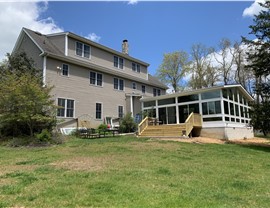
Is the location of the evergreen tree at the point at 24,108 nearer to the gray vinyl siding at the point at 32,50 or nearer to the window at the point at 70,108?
the window at the point at 70,108

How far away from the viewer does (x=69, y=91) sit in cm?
1853

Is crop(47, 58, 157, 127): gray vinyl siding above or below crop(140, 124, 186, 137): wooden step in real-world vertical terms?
above

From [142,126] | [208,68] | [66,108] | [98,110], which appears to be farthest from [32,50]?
[208,68]

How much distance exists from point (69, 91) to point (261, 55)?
550 inches

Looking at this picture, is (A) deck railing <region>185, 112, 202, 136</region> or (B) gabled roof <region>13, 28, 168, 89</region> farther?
(B) gabled roof <region>13, 28, 168, 89</region>

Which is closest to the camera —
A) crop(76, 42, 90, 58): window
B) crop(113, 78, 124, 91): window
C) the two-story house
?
the two-story house

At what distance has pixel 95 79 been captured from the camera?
21.0 m

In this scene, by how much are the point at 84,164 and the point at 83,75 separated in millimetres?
13489

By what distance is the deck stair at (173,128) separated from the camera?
1681 cm

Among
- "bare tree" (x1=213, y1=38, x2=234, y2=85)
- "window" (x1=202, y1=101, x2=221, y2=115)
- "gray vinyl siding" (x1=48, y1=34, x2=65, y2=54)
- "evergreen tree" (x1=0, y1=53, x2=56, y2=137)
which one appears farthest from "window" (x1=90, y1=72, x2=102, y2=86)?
"bare tree" (x1=213, y1=38, x2=234, y2=85)

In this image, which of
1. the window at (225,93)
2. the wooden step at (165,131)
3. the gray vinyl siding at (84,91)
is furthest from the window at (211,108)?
the gray vinyl siding at (84,91)

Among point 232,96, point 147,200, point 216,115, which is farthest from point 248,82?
point 147,200

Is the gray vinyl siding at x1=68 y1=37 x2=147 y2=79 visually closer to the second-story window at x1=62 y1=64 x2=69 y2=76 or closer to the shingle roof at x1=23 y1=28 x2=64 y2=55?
the shingle roof at x1=23 y1=28 x2=64 y2=55

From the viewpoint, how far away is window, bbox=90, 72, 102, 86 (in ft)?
68.1
